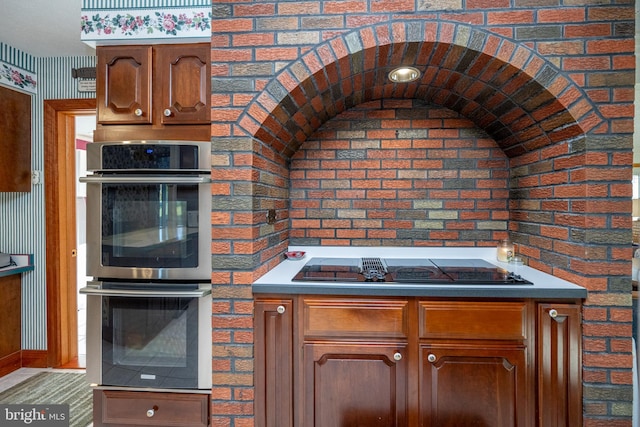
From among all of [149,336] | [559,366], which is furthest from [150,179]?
[559,366]

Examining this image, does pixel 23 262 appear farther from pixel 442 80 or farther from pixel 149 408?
pixel 442 80

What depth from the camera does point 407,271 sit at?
1724 millimetres

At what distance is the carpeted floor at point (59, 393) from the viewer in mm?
2178

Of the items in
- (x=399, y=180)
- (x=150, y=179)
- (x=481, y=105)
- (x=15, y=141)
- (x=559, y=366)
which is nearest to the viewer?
(x=559, y=366)

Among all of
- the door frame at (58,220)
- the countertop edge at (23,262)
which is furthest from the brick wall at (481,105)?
the countertop edge at (23,262)

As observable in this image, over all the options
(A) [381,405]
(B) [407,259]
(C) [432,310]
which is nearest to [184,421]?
(A) [381,405]

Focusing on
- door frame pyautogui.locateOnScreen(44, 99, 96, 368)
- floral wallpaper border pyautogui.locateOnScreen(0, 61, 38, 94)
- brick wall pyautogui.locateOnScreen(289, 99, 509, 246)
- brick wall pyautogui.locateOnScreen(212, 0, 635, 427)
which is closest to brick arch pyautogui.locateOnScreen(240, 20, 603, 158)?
brick wall pyautogui.locateOnScreen(212, 0, 635, 427)

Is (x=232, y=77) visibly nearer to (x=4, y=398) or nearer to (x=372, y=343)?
(x=372, y=343)

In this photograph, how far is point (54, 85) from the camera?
109 inches

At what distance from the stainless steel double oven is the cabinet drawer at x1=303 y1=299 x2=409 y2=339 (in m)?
0.53

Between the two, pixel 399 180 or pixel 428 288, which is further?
pixel 399 180

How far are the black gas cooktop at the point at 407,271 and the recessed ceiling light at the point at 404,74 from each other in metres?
1.05

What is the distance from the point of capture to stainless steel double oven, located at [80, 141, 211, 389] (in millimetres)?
1596

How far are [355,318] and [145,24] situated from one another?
1823mm
